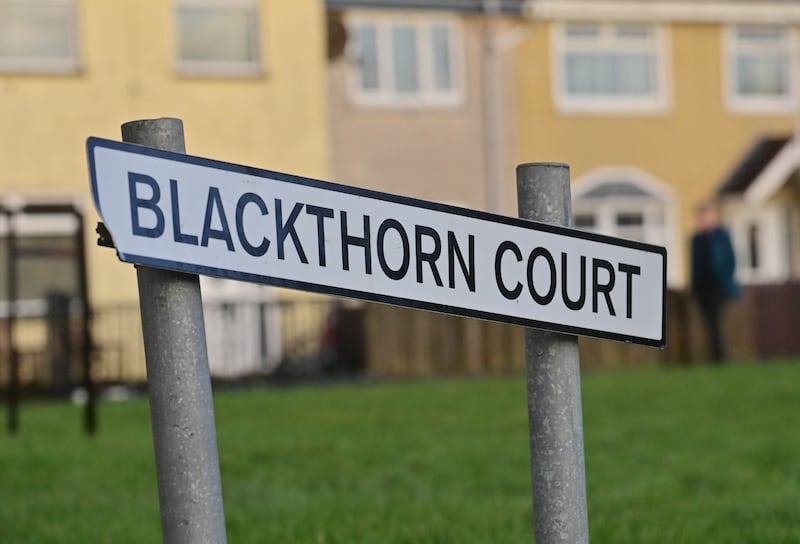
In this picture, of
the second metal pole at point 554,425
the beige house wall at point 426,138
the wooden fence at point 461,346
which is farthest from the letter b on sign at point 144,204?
the beige house wall at point 426,138

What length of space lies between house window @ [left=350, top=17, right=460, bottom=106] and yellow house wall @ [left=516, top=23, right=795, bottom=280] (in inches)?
56.4

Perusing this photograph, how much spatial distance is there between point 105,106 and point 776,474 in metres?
17.2

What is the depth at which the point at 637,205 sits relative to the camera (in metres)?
27.3

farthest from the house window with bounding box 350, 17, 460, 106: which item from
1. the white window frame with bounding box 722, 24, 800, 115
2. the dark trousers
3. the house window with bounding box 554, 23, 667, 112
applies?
the dark trousers

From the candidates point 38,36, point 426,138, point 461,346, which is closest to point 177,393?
point 461,346

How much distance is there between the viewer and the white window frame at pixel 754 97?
27.9m

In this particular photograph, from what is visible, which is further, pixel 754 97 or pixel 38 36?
pixel 754 97

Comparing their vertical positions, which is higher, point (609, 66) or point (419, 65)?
point (419, 65)

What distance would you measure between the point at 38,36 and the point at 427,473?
16.7m

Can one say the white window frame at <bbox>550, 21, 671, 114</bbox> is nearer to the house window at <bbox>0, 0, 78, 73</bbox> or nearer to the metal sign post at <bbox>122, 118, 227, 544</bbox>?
the house window at <bbox>0, 0, 78, 73</bbox>

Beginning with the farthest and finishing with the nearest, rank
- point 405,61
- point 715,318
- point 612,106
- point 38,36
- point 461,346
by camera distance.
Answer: point 612,106
point 405,61
point 38,36
point 461,346
point 715,318

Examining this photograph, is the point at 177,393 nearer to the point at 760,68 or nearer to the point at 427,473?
the point at 427,473

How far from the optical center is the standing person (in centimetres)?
1797

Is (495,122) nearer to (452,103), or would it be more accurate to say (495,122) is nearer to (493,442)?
(452,103)
